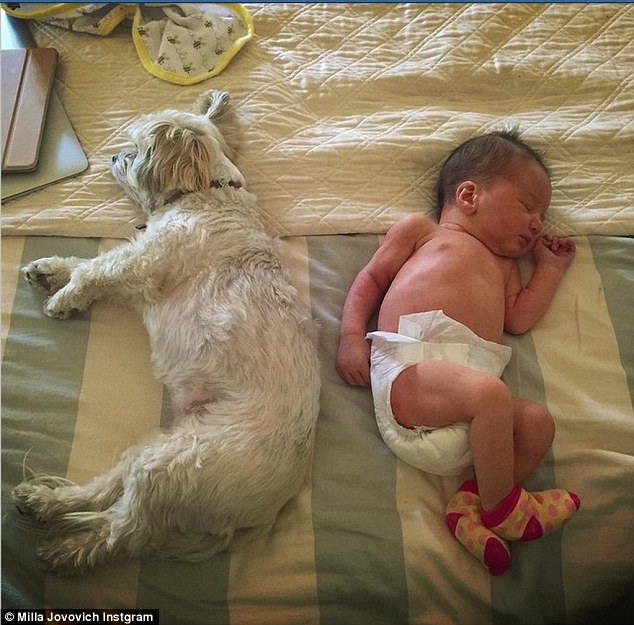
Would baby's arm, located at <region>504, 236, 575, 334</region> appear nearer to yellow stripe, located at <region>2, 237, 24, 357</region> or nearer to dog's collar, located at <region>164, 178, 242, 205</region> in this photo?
dog's collar, located at <region>164, 178, 242, 205</region>

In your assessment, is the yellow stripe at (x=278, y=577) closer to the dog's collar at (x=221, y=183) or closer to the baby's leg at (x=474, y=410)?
the baby's leg at (x=474, y=410)

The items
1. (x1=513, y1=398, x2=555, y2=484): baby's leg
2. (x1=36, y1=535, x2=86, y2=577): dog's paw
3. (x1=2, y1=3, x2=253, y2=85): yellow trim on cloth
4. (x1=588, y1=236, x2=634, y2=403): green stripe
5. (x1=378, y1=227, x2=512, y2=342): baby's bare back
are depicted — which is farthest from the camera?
(x1=2, y1=3, x2=253, y2=85): yellow trim on cloth

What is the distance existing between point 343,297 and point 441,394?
0.42 m

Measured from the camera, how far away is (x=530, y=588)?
53.2 inches

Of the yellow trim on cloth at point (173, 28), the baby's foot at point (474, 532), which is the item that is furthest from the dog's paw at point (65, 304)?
the baby's foot at point (474, 532)

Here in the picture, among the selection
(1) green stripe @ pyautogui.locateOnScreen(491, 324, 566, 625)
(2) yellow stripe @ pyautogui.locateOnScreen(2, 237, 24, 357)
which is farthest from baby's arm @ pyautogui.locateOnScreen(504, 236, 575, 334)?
(2) yellow stripe @ pyautogui.locateOnScreen(2, 237, 24, 357)

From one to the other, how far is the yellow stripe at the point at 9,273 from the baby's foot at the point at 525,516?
117 cm

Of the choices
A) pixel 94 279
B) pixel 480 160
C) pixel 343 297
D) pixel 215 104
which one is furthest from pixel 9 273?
pixel 480 160

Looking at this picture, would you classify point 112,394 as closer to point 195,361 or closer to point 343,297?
point 195,361

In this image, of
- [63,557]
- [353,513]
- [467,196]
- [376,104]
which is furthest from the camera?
[376,104]

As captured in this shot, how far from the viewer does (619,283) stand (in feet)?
5.69

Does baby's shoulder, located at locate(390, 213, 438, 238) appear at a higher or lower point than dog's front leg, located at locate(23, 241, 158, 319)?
lower

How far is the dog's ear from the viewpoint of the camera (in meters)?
1.61

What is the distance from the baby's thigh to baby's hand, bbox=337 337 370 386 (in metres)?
0.12
